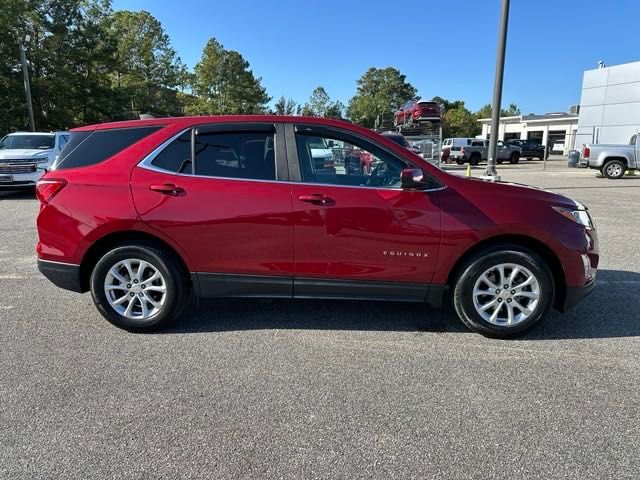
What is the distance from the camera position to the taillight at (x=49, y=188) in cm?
377

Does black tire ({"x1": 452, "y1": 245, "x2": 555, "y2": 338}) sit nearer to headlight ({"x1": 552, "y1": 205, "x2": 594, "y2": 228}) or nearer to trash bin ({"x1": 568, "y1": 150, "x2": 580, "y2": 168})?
headlight ({"x1": 552, "y1": 205, "x2": 594, "y2": 228})

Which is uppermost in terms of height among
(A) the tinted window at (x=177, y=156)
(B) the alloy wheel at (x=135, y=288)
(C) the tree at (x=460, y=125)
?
(C) the tree at (x=460, y=125)

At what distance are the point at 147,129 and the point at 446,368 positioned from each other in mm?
3033

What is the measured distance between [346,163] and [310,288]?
3.48 ft

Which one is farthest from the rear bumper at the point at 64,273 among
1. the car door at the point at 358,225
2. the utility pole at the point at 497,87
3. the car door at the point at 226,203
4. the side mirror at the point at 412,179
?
the utility pole at the point at 497,87

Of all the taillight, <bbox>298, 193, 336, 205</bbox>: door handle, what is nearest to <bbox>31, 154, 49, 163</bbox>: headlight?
the taillight

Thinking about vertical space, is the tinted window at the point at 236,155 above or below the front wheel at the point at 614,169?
above

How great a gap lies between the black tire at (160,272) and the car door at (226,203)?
167 millimetres

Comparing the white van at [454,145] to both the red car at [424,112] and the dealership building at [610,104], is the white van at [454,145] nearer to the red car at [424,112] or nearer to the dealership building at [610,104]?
the red car at [424,112]

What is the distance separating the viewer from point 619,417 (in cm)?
269

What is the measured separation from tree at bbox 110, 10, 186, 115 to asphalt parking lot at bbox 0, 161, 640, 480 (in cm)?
4069

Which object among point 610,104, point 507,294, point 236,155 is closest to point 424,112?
point 610,104

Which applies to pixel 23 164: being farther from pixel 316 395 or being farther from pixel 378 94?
pixel 378 94

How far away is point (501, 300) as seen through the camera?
370 centimetres
